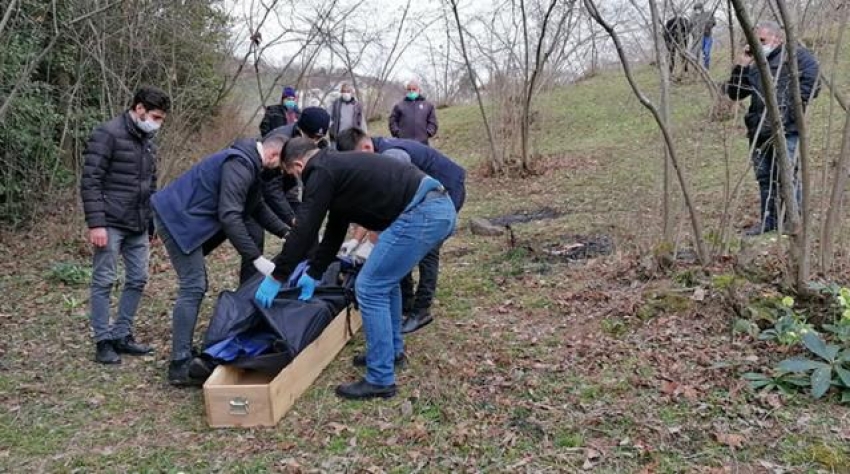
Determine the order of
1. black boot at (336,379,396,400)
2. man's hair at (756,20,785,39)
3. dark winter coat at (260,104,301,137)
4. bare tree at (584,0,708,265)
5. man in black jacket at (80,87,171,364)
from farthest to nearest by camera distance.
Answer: dark winter coat at (260,104,301,137) < man's hair at (756,20,785,39) < bare tree at (584,0,708,265) < man in black jacket at (80,87,171,364) < black boot at (336,379,396,400)

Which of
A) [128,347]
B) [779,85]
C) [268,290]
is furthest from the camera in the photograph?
[779,85]

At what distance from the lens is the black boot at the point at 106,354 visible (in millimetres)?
4082

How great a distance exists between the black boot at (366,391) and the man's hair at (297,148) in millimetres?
1157

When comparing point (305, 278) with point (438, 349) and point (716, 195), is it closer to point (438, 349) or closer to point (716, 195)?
point (438, 349)

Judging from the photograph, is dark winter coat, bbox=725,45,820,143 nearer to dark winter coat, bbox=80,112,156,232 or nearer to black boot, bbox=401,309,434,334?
black boot, bbox=401,309,434,334

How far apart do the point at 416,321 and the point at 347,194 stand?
1479mm

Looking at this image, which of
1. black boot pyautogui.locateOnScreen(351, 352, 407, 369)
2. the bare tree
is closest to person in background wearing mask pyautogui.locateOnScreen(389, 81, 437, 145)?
the bare tree

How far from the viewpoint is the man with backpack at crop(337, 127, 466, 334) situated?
3.77 m

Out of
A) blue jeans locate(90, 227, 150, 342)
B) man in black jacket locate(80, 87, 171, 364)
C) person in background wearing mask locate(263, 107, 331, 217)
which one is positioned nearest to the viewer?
man in black jacket locate(80, 87, 171, 364)

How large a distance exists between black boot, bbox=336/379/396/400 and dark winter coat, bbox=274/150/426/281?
665mm

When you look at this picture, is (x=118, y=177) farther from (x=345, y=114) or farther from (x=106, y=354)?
(x=345, y=114)

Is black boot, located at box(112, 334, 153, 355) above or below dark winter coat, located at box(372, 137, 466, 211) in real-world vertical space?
below

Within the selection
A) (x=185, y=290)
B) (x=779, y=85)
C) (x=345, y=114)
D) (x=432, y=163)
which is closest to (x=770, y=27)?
(x=779, y=85)

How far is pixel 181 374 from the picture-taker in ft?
12.3
